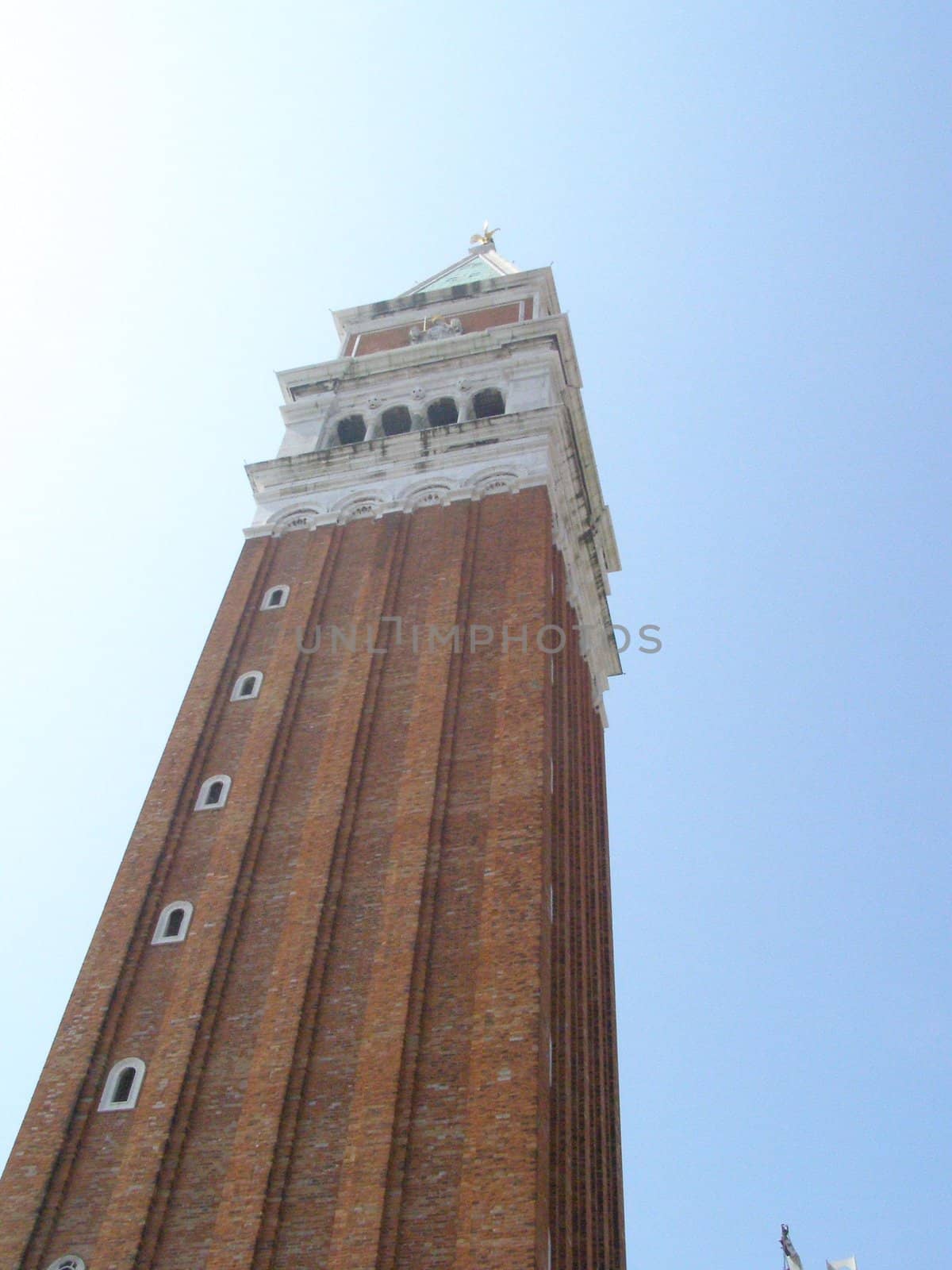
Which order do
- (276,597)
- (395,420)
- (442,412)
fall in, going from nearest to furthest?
1. (276,597)
2. (442,412)
3. (395,420)

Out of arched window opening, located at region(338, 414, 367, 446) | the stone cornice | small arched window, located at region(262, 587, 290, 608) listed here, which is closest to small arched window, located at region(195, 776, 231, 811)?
small arched window, located at region(262, 587, 290, 608)

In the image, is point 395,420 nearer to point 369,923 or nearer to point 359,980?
point 369,923

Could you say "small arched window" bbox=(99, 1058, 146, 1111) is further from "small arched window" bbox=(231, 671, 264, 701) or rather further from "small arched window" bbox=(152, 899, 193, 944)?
"small arched window" bbox=(231, 671, 264, 701)

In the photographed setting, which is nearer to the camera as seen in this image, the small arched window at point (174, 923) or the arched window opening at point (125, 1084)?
the arched window opening at point (125, 1084)

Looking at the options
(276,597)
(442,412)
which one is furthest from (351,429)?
(276,597)

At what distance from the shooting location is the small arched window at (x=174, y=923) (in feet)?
72.5

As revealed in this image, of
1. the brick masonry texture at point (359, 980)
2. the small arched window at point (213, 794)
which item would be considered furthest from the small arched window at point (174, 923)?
the small arched window at point (213, 794)

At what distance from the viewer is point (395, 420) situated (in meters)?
35.4

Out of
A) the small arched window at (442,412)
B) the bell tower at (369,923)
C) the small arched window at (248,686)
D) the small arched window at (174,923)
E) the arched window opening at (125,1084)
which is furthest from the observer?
the small arched window at (442,412)

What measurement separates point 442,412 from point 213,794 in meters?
14.4

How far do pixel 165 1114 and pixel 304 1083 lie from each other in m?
2.12

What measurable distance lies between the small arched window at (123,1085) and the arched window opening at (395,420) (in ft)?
64.2

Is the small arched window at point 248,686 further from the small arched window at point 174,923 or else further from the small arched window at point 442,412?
the small arched window at point 442,412

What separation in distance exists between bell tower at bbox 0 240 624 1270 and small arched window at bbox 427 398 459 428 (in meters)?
0.83
